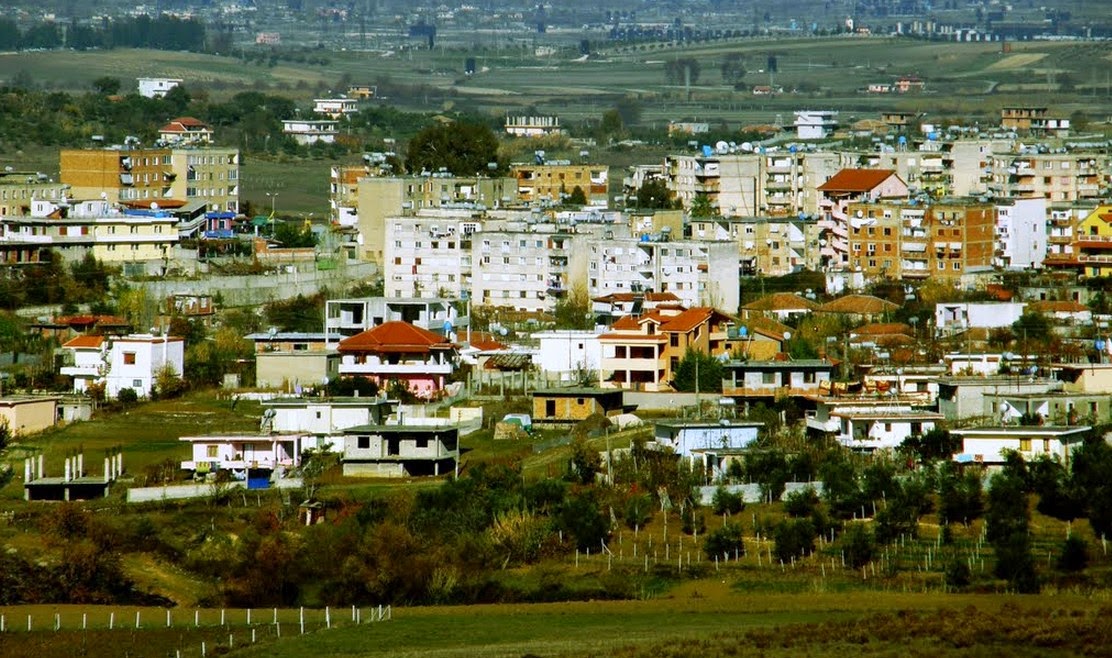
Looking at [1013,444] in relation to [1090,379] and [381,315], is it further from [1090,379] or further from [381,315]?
[381,315]

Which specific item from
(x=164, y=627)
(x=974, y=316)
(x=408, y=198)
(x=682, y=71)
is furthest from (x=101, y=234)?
(x=682, y=71)

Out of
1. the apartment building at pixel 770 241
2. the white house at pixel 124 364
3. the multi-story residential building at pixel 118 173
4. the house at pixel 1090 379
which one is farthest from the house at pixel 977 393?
the multi-story residential building at pixel 118 173

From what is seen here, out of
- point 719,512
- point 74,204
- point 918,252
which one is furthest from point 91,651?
point 918,252

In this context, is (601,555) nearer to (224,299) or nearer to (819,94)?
(224,299)

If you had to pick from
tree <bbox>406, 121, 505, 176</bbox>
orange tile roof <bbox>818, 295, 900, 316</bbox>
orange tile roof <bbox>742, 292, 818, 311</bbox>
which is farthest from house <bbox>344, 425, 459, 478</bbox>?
tree <bbox>406, 121, 505, 176</bbox>

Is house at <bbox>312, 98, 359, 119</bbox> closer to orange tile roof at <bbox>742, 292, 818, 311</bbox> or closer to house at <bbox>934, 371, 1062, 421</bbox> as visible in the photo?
orange tile roof at <bbox>742, 292, 818, 311</bbox>

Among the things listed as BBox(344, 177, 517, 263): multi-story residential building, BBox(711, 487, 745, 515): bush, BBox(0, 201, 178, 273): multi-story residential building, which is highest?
BBox(344, 177, 517, 263): multi-story residential building
